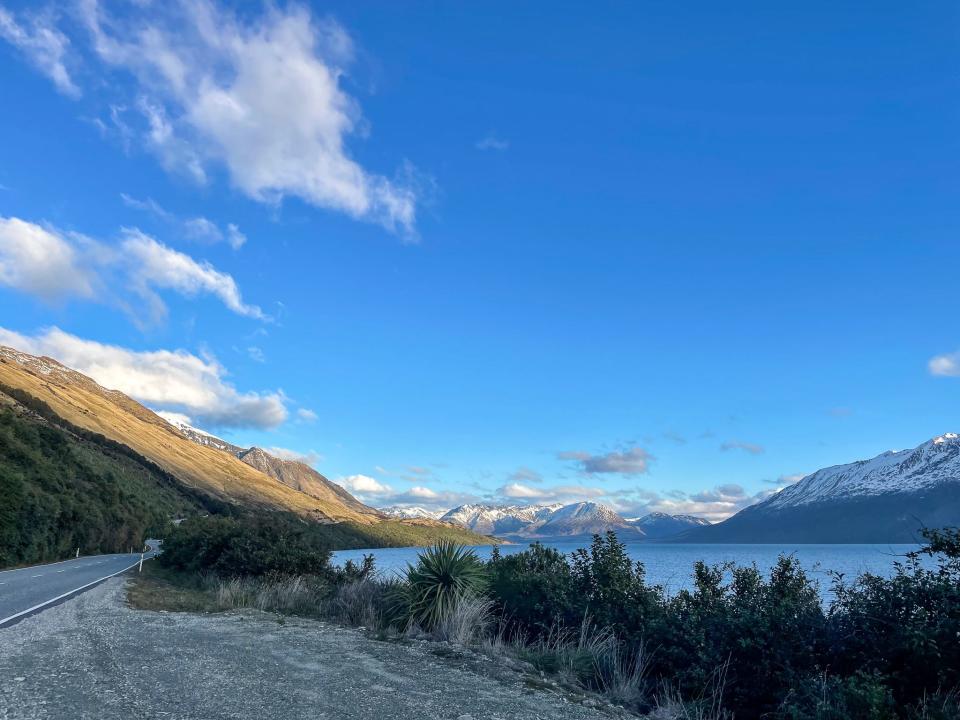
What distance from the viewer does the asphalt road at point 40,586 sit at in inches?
706

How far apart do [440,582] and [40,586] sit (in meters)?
19.2

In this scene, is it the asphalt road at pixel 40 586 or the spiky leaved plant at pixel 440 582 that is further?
the asphalt road at pixel 40 586

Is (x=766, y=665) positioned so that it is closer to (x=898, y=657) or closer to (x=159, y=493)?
(x=898, y=657)

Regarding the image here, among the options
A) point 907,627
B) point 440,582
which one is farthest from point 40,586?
point 907,627

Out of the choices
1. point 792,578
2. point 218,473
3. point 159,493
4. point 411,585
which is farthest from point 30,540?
point 218,473

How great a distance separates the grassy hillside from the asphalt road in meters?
3.79

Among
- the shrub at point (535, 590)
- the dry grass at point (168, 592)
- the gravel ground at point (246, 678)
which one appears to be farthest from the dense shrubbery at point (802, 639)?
the dry grass at point (168, 592)

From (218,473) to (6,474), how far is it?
141024 millimetres

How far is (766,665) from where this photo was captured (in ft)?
34.0

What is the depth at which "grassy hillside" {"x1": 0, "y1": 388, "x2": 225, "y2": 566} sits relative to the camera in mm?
37000

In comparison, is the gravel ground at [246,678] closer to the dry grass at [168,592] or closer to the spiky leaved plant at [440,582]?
the spiky leaved plant at [440,582]

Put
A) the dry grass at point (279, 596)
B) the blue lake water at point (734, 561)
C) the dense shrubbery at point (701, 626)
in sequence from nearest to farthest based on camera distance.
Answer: the dense shrubbery at point (701, 626), the blue lake water at point (734, 561), the dry grass at point (279, 596)

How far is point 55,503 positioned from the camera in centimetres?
4256

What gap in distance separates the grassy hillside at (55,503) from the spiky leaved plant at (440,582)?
3177 cm
